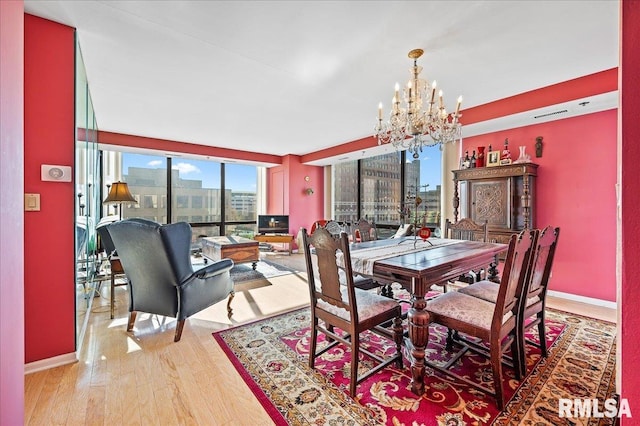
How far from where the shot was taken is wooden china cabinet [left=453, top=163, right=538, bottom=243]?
3398mm

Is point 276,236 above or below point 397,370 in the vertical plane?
above

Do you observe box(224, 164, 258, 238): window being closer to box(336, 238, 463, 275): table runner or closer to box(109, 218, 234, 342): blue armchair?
box(109, 218, 234, 342): blue armchair

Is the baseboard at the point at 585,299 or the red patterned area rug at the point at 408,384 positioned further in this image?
the baseboard at the point at 585,299

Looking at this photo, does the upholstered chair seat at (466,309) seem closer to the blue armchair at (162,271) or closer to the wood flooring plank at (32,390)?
the blue armchair at (162,271)

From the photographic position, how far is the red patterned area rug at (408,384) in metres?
1.47

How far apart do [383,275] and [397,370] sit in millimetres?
676

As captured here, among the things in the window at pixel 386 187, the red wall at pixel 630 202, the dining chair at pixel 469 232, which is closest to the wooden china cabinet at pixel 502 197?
the dining chair at pixel 469 232

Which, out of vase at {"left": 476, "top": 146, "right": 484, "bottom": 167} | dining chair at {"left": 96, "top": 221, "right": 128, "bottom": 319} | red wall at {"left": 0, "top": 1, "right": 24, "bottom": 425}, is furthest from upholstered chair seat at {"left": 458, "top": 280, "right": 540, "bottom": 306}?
dining chair at {"left": 96, "top": 221, "right": 128, "bottom": 319}

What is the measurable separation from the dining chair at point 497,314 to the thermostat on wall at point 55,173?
2.74m

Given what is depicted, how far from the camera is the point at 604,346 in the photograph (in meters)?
2.15

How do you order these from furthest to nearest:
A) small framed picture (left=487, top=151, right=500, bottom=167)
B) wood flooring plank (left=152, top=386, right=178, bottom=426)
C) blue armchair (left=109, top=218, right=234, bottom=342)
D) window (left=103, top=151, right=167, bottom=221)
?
window (left=103, top=151, right=167, bottom=221)
small framed picture (left=487, top=151, right=500, bottom=167)
blue armchair (left=109, top=218, right=234, bottom=342)
wood flooring plank (left=152, top=386, right=178, bottom=426)

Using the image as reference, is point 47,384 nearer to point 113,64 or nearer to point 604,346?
point 113,64

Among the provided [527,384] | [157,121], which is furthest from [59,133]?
[527,384]

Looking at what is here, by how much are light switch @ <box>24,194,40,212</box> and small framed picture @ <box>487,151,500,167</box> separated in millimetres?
4657
